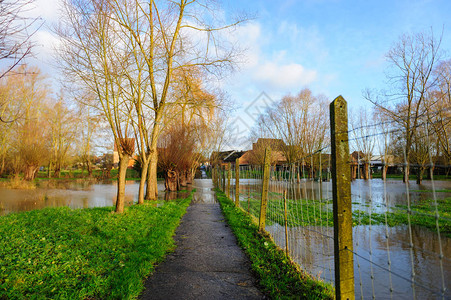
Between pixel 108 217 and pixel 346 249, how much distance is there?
22.2 feet

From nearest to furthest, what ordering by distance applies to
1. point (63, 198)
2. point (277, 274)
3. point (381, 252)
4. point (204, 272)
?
point (277, 274)
point (204, 272)
point (381, 252)
point (63, 198)

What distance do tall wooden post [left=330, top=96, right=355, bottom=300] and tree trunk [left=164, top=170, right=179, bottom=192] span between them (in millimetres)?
17602

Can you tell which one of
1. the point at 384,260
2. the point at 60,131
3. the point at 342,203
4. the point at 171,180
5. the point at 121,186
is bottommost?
the point at 384,260

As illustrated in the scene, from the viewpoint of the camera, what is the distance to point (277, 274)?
4.04 metres

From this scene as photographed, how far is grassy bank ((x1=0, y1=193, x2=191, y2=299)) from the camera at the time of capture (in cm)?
345

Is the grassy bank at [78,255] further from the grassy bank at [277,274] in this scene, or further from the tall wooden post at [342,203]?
the tall wooden post at [342,203]

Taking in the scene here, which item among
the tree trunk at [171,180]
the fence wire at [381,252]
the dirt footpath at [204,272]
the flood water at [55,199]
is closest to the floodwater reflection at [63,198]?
the flood water at [55,199]

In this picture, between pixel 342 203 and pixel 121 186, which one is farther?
pixel 121 186

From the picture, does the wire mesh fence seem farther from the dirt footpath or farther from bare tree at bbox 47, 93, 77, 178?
bare tree at bbox 47, 93, 77, 178

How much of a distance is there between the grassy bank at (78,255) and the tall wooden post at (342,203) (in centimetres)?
234

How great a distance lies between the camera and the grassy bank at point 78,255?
345 centimetres

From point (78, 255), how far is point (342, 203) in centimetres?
399

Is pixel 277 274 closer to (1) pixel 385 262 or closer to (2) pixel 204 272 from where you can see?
(2) pixel 204 272

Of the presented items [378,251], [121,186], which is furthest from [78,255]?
[378,251]
